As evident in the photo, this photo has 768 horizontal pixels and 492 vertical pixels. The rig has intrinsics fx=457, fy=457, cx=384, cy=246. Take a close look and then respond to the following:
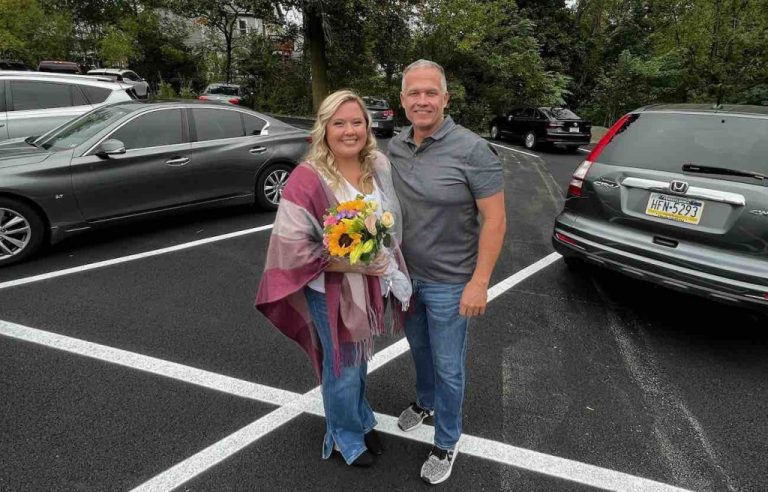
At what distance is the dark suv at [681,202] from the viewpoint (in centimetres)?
284

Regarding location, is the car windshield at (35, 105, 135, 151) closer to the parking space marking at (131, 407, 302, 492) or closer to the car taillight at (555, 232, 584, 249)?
the parking space marking at (131, 407, 302, 492)

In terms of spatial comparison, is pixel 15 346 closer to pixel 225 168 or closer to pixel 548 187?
pixel 225 168

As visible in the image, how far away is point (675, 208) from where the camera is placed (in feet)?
10.1

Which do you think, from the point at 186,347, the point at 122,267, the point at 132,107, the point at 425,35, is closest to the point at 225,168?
the point at 132,107

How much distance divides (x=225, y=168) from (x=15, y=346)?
3.04 meters

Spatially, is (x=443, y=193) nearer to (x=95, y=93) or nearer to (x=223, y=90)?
(x=95, y=93)

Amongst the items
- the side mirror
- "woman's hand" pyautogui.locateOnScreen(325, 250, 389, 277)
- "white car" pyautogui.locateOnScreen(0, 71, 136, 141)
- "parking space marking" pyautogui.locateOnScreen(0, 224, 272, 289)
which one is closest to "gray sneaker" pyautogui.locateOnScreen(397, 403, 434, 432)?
"woman's hand" pyautogui.locateOnScreen(325, 250, 389, 277)

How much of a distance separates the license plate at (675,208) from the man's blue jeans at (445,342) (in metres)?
1.97

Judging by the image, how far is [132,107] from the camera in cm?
508

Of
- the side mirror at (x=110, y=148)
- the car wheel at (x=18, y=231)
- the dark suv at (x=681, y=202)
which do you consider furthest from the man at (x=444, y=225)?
the car wheel at (x=18, y=231)

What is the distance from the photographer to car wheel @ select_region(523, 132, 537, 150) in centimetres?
1473

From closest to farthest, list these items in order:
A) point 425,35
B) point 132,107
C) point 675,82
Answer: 1. point 132,107
2. point 425,35
3. point 675,82

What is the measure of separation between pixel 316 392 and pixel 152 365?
1.07 m

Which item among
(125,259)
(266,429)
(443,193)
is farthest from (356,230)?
(125,259)
